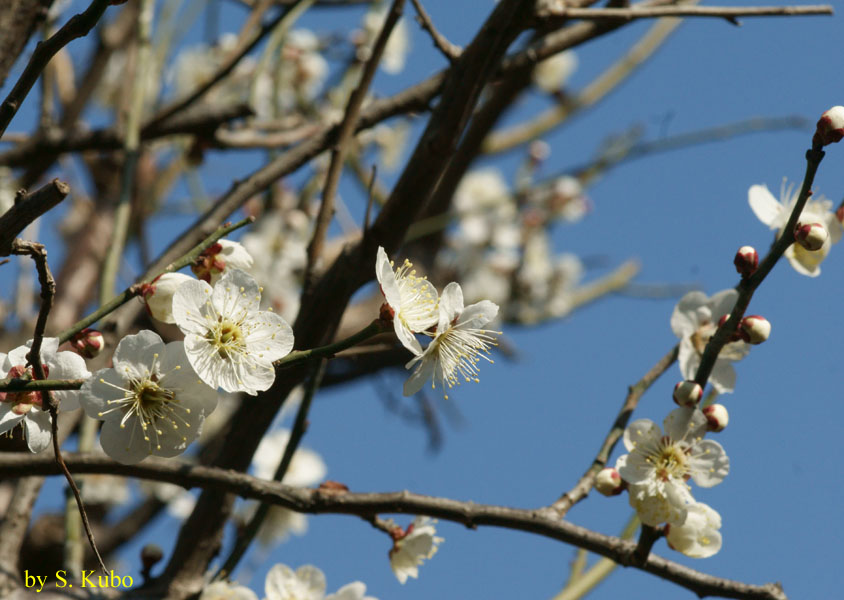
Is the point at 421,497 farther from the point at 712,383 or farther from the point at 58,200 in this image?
the point at 58,200

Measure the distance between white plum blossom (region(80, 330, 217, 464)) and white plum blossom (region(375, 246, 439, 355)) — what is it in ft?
0.80

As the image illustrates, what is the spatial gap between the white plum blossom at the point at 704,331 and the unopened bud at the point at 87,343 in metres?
0.86

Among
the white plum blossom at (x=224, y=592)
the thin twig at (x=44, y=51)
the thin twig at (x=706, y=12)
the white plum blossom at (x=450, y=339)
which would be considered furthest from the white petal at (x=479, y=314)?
the white plum blossom at (x=224, y=592)

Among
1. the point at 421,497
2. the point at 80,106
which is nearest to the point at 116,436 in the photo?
the point at 421,497

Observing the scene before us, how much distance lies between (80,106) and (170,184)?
874 mm

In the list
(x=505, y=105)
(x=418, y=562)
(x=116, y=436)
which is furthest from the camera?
(x=505, y=105)

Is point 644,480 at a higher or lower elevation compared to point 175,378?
higher

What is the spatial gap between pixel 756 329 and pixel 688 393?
16 centimetres

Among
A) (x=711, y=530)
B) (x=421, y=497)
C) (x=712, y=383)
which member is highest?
(x=712, y=383)

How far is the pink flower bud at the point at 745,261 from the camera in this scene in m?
1.24

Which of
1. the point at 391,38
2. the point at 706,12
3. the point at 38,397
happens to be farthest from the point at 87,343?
the point at 391,38

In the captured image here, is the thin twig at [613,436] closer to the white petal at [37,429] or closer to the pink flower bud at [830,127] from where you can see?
the pink flower bud at [830,127]

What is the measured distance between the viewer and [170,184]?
411 centimetres

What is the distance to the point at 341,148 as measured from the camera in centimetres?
177
